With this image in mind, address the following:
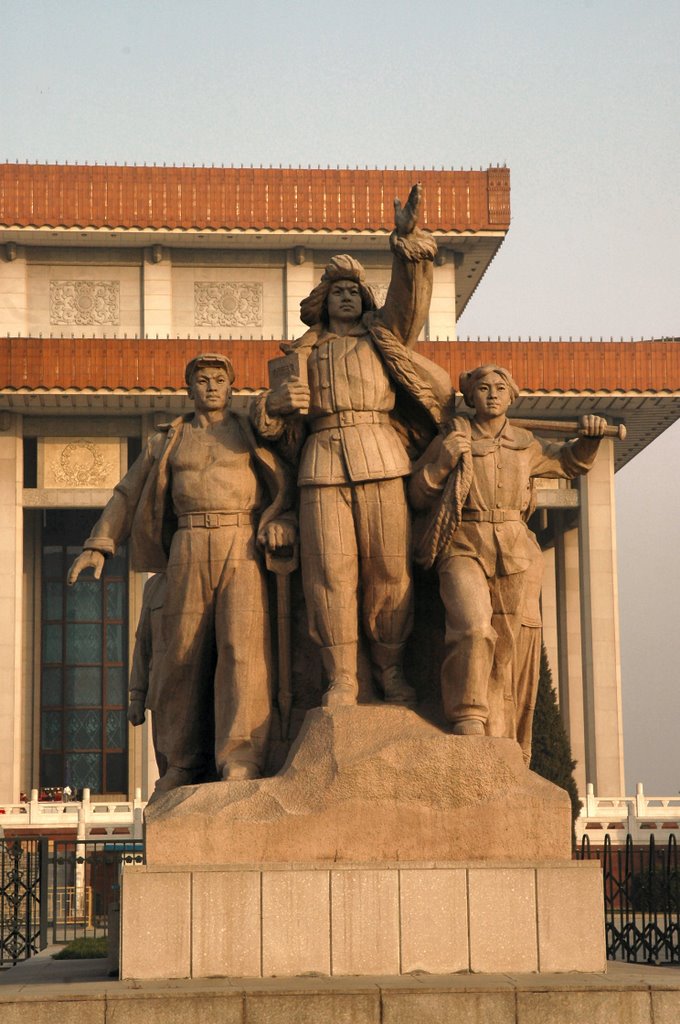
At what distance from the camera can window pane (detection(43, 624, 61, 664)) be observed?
3997cm

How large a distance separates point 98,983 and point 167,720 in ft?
5.89

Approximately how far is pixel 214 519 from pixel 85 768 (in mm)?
31251

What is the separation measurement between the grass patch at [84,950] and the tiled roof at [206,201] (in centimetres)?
2262

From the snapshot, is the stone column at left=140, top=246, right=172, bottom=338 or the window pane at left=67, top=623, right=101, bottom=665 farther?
the window pane at left=67, top=623, right=101, bottom=665

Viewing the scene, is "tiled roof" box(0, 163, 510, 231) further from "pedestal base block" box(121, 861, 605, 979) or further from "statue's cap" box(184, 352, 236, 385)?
"pedestal base block" box(121, 861, 605, 979)

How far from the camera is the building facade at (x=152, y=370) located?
109ft

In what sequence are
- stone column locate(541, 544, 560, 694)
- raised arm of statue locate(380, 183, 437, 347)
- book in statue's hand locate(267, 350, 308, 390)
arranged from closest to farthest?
raised arm of statue locate(380, 183, 437, 347) → book in statue's hand locate(267, 350, 308, 390) → stone column locate(541, 544, 560, 694)

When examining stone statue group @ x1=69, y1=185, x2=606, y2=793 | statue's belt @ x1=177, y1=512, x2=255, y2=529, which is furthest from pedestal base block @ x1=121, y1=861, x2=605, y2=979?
statue's belt @ x1=177, y1=512, x2=255, y2=529

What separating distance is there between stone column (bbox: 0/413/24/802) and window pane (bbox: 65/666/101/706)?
5236 mm

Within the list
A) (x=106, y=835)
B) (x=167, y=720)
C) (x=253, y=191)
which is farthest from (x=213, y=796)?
(x=253, y=191)

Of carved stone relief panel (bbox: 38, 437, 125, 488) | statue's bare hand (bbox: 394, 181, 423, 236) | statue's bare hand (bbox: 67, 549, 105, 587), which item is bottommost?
statue's bare hand (bbox: 67, 549, 105, 587)

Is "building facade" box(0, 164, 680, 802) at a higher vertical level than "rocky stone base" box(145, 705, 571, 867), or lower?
higher

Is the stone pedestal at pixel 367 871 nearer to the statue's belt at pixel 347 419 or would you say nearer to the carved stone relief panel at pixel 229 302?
the statue's belt at pixel 347 419

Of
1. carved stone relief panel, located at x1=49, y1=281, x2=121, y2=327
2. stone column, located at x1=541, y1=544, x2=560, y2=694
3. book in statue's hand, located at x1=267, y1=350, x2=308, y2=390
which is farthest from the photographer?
stone column, located at x1=541, y1=544, x2=560, y2=694
